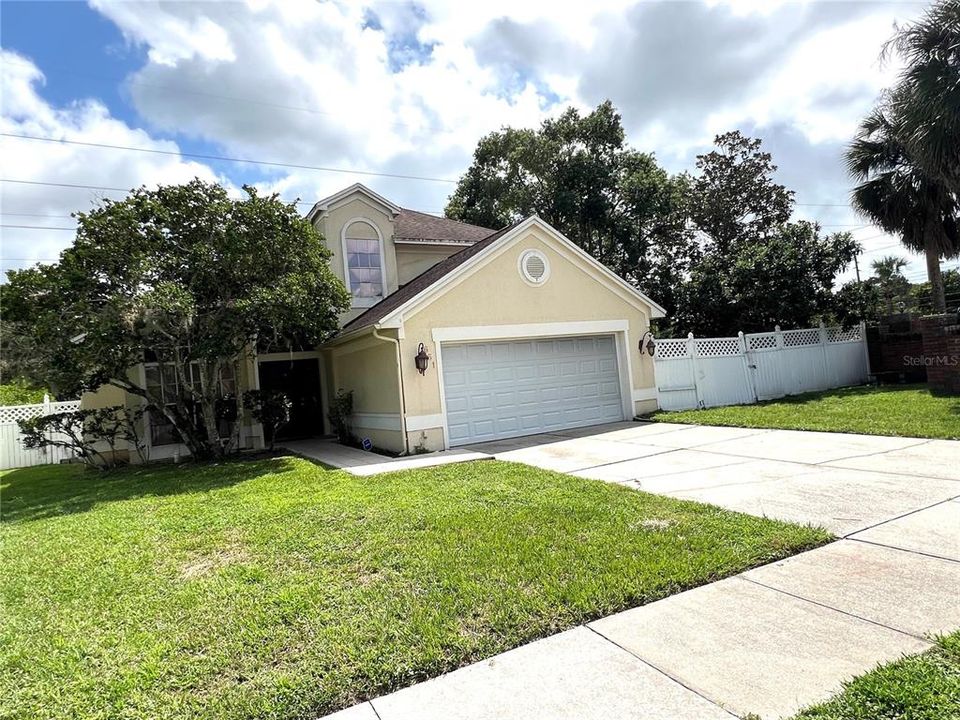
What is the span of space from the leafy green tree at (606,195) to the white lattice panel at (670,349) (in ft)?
22.4

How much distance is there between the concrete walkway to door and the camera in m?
2.63

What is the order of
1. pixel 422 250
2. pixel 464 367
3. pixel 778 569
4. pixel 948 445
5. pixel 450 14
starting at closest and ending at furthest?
pixel 778 569 → pixel 948 445 → pixel 450 14 → pixel 464 367 → pixel 422 250

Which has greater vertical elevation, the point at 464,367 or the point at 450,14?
the point at 450,14

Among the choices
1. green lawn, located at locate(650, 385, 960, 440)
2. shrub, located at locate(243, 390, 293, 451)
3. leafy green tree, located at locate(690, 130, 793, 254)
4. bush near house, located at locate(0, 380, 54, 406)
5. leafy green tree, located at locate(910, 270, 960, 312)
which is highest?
leafy green tree, located at locate(690, 130, 793, 254)

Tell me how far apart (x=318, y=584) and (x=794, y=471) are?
595cm

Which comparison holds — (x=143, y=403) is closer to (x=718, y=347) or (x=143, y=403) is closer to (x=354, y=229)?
(x=354, y=229)

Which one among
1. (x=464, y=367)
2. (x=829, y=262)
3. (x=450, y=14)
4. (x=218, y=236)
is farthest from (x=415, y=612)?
(x=829, y=262)

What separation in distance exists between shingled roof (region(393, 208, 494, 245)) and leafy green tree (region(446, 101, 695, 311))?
6071 millimetres

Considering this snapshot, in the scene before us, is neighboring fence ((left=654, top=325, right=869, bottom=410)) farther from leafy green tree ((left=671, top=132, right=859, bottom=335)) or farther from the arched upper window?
the arched upper window

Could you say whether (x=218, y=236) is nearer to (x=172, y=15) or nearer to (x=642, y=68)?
(x=172, y=15)

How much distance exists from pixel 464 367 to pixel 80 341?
270 inches

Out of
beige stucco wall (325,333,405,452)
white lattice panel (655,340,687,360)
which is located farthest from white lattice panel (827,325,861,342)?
beige stucco wall (325,333,405,452)

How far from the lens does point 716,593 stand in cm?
370

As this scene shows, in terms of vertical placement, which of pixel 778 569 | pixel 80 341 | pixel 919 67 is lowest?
pixel 778 569
